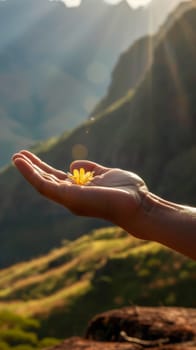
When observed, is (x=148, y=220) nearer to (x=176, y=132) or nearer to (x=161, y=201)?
(x=161, y=201)

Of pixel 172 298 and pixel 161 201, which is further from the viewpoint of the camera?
pixel 172 298

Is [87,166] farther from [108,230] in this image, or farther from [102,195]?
[108,230]

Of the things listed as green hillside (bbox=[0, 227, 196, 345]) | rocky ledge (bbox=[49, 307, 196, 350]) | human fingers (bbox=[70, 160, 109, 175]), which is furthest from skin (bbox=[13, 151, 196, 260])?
green hillside (bbox=[0, 227, 196, 345])

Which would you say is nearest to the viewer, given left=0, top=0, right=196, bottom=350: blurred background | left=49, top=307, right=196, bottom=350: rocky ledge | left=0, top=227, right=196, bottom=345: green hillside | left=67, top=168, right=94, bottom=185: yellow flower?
left=67, top=168, right=94, bottom=185: yellow flower

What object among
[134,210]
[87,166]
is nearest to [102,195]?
[134,210]

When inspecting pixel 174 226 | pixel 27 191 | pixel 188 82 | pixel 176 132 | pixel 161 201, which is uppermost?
pixel 27 191

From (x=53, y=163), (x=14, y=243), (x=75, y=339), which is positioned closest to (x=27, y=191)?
(x=53, y=163)

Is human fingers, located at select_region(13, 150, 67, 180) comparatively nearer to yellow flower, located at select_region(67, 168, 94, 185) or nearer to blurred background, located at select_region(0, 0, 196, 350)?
yellow flower, located at select_region(67, 168, 94, 185)
